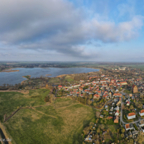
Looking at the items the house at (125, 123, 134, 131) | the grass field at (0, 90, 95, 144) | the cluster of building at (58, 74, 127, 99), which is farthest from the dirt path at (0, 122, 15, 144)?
the cluster of building at (58, 74, 127, 99)

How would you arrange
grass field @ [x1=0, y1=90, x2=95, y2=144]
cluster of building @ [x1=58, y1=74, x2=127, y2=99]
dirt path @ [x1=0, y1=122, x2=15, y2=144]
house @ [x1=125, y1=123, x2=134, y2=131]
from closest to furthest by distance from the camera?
dirt path @ [x1=0, y1=122, x2=15, y2=144] → grass field @ [x1=0, y1=90, x2=95, y2=144] → house @ [x1=125, y1=123, x2=134, y2=131] → cluster of building @ [x1=58, y1=74, x2=127, y2=99]

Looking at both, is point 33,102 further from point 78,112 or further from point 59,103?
point 78,112

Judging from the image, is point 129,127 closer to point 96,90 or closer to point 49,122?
point 49,122

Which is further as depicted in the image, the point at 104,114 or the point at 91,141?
the point at 104,114

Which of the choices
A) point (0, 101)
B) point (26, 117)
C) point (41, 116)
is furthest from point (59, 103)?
point (0, 101)

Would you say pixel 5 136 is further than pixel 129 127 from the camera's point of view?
No

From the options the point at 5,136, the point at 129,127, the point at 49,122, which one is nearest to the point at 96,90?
the point at 129,127

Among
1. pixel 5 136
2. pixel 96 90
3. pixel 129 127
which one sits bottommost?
pixel 5 136

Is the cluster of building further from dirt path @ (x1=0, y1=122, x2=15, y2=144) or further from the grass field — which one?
dirt path @ (x1=0, y1=122, x2=15, y2=144)

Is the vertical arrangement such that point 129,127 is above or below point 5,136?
above
